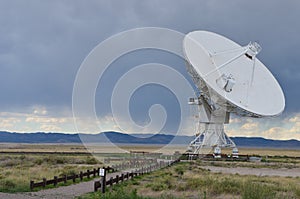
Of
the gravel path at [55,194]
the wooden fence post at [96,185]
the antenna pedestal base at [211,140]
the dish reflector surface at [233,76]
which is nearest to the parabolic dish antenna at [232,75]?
the dish reflector surface at [233,76]

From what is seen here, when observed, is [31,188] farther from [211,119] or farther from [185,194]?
[211,119]

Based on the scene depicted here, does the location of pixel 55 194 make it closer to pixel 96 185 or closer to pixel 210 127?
pixel 96 185

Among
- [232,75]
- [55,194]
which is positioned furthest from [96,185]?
[232,75]

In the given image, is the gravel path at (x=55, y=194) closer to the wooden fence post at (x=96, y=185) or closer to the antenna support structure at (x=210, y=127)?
the wooden fence post at (x=96, y=185)

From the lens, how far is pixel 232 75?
145ft

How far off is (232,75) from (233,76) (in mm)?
165

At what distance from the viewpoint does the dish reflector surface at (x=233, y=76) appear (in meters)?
41.7

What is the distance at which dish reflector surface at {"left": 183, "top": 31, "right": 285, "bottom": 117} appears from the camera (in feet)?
137

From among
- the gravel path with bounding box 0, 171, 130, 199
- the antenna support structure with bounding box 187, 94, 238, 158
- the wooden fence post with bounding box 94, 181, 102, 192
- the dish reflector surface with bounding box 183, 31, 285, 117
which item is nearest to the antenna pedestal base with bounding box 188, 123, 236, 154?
the antenna support structure with bounding box 187, 94, 238, 158

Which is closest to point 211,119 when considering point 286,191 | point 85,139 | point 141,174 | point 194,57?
point 194,57

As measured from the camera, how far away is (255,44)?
155 feet

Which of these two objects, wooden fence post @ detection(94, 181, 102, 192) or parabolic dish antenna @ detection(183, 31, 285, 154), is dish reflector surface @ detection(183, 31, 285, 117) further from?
wooden fence post @ detection(94, 181, 102, 192)

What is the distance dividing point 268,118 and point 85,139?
18543 mm

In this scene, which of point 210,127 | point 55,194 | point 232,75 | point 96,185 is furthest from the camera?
point 210,127
